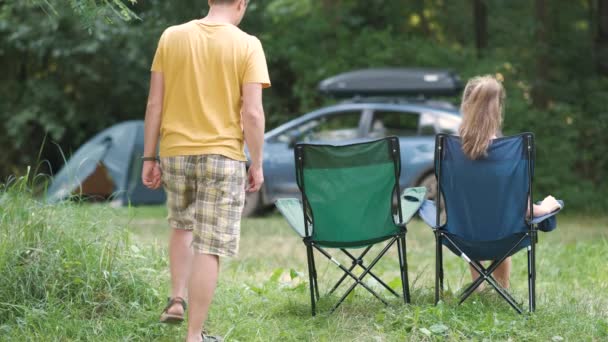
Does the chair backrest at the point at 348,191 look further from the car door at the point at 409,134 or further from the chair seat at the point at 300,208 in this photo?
the car door at the point at 409,134

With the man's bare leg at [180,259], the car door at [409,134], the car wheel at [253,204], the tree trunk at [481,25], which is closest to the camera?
the man's bare leg at [180,259]

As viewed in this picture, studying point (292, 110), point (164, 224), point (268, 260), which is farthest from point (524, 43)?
point (268, 260)

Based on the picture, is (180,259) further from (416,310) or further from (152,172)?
(416,310)

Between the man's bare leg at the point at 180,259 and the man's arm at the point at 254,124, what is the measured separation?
376mm

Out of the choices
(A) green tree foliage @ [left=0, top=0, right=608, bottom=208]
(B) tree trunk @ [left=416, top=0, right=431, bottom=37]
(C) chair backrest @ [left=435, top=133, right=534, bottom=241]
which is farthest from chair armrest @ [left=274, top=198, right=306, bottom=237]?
(B) tree trunk @ [left=416, top=0, right=431, bottom=37]

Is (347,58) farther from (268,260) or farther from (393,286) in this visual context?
(393,286)

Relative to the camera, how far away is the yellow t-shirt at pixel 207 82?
4480mm

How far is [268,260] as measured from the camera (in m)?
7.74

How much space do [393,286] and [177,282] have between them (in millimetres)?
1733

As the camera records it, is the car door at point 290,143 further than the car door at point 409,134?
Yes

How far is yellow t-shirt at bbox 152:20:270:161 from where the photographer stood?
14.7 feet

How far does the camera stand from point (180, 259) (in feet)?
15.2

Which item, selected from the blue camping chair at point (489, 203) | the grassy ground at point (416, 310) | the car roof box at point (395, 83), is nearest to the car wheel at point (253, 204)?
the car roof box at point (395, 83)

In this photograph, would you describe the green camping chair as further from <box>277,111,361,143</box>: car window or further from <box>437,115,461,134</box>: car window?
<box>277,111,361,143</box>: car window
